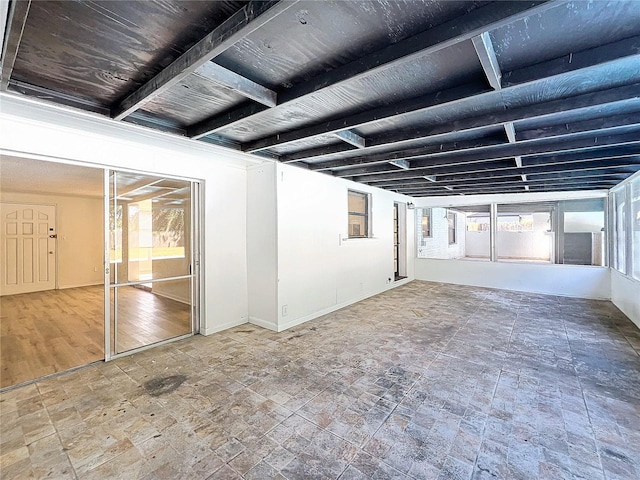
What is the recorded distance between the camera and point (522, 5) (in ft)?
4.04

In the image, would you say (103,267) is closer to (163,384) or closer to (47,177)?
(47,177)

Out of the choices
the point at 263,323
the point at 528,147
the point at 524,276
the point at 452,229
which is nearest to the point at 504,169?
the point at 528,147

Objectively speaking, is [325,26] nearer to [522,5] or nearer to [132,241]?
[522,5]

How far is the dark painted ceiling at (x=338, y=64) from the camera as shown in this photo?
1.39m

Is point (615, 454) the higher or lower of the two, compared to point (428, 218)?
lower

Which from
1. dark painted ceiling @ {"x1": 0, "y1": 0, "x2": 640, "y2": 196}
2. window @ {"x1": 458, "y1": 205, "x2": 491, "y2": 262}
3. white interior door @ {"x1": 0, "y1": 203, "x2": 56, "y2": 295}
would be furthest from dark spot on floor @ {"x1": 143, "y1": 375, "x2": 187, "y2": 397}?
window @ {"x1": 458, "y1": 205, "x2": 491, "y2": 262}

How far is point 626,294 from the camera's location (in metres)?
4.91

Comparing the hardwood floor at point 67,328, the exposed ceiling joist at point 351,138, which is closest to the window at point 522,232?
the exposed ceiling joist at point 351,138

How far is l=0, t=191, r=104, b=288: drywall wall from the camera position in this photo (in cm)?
733

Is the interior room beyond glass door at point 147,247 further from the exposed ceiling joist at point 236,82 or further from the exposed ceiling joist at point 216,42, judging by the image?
the exposed ceiling joist at point 236,82

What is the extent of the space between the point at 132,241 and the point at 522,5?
4.37 meters

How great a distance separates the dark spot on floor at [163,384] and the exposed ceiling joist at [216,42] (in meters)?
2.42

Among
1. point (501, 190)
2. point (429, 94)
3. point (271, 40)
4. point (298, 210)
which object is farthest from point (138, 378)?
point (501, 190)

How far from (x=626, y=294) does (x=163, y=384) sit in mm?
7107
